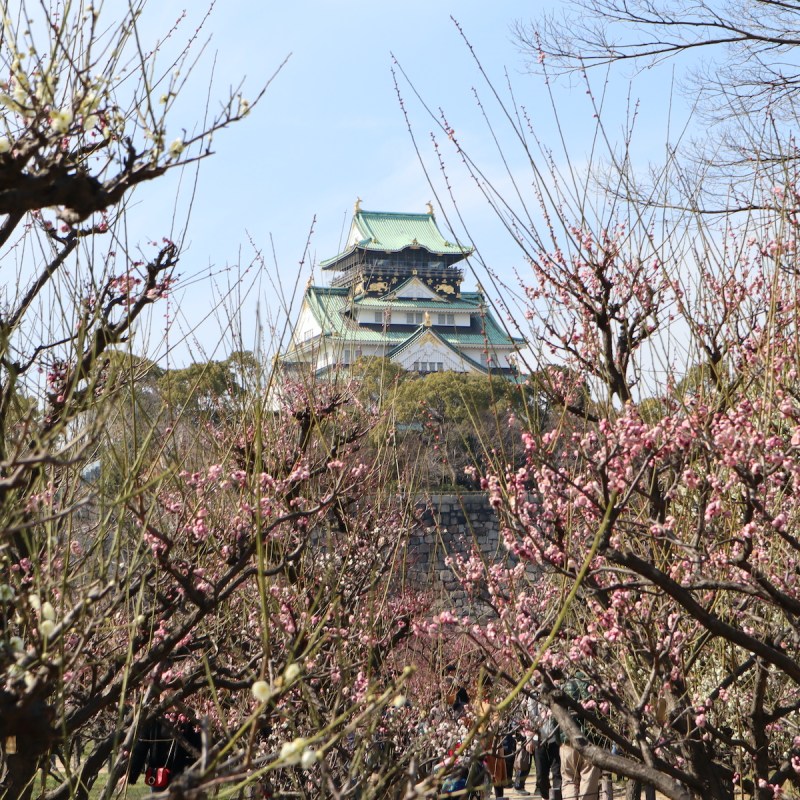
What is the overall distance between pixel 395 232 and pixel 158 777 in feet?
120

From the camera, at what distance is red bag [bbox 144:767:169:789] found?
6.13 m

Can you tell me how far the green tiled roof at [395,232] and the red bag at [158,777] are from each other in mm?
33562

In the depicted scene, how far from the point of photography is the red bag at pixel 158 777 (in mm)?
6131

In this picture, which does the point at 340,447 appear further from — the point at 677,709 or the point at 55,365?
the point at 677,709

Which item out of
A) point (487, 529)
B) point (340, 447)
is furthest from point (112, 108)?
point (487, 529)

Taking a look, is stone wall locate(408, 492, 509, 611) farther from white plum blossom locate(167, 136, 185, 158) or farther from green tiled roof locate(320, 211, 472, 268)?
green tiled roof locate(320, 211, 472, 268)

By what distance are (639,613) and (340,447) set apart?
3.08 metres

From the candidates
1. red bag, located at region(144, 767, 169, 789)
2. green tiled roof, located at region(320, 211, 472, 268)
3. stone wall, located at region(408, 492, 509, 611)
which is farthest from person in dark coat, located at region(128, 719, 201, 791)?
green tiled roof, located at region(320, 211, 472, 268)

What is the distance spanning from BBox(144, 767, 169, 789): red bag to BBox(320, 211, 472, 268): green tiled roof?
33562 millimetres

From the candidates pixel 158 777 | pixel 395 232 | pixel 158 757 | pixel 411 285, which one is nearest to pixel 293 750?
pixel 158 777

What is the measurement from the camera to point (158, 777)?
6406mm

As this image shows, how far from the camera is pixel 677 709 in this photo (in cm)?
454

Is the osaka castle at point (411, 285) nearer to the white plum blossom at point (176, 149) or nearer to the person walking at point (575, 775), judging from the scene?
the person walking at point (575, 775)

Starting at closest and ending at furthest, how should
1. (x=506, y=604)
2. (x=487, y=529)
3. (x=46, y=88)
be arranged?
(x=46, y=88), (x=506, y=604), (x=487, y=529)
